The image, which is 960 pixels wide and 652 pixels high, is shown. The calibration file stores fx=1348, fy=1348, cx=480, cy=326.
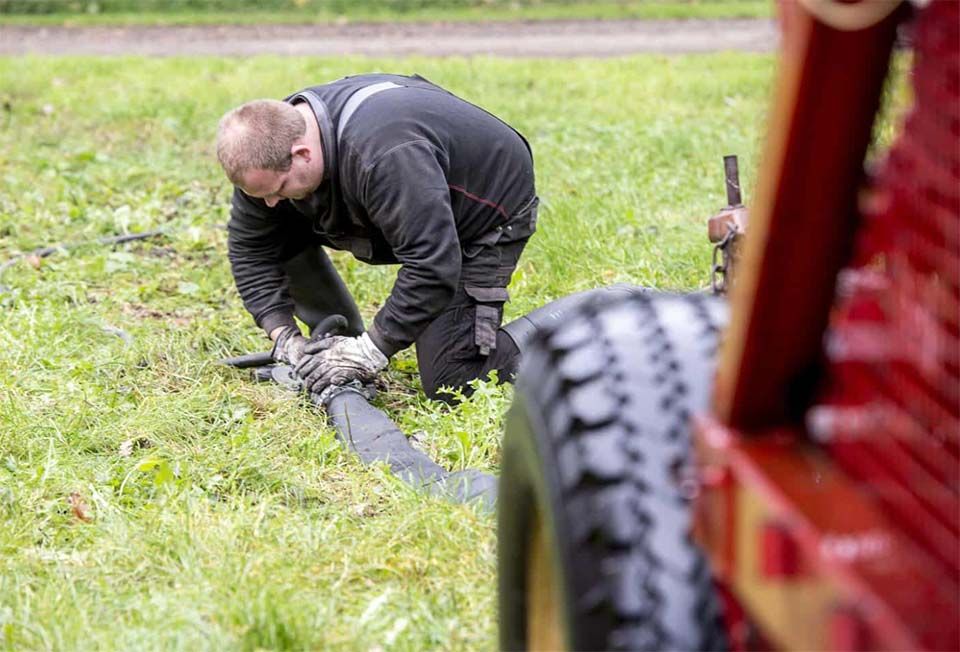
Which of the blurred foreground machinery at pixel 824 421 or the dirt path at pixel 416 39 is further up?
the blurred foreground machinery at pixel 824 421

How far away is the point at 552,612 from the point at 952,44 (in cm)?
98

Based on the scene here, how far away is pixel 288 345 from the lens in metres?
4.43

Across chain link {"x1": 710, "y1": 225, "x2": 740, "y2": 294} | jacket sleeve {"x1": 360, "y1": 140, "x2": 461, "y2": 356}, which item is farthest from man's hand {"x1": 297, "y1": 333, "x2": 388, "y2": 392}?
chain link {"x1": 710, "y1": 225, "x2": 740, "y2": 294}

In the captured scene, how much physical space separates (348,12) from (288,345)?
11.2 meters

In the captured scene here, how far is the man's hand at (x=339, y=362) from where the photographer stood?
13.7 ft

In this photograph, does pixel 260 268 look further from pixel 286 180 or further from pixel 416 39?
pixel 416 39

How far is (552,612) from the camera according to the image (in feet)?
6.16

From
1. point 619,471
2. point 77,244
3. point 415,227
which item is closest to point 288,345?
point 415,227

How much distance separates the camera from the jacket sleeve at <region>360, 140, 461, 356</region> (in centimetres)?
397

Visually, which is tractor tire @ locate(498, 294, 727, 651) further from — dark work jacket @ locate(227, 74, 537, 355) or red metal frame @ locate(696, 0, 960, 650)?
dark work jacket @ locate(227, 74, 537, 355)

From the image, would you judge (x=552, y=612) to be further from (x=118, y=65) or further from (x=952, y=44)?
(x=118, y=65)

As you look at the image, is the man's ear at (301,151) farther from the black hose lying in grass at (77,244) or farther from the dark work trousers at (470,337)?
the black hose lying in grass at (77,244)

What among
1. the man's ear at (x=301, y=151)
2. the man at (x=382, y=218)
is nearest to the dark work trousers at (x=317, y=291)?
the man at (x=382, y=218)

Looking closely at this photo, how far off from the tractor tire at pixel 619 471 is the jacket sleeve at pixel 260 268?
2.81 m
